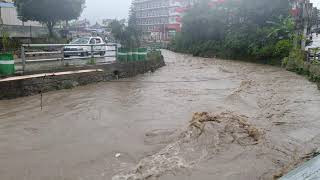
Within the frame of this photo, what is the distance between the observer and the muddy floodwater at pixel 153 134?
6543 mm

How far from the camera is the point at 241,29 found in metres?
37.5

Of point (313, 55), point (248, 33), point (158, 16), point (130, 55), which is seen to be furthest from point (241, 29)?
point (158, 16)

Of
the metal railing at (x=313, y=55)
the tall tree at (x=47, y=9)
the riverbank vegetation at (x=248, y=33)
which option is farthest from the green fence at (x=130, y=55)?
the tall tree at (x=47, y=9)

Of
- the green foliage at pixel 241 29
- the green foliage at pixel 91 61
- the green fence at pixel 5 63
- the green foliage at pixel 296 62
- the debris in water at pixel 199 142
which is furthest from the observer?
the green foliage at pixel 241 29

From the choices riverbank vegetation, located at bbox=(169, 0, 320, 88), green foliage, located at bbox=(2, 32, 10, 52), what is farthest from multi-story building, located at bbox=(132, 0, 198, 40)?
green foliage, located at bbox=(2, 32, 10, 52)

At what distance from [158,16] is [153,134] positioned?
96.7m

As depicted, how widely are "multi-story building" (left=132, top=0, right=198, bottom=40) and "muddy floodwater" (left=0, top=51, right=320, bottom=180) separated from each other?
77701mm

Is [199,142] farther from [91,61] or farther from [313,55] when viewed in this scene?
[313,55]

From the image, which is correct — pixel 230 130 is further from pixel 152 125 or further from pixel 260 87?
pixel 260 87

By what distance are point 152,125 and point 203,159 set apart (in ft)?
8.82

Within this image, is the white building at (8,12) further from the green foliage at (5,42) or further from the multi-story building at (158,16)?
the multi-story building at (158,16)

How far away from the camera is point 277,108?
1213 cm

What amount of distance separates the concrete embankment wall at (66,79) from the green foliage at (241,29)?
55.5 feet

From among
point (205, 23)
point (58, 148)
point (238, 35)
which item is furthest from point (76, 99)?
point (205, 23)
